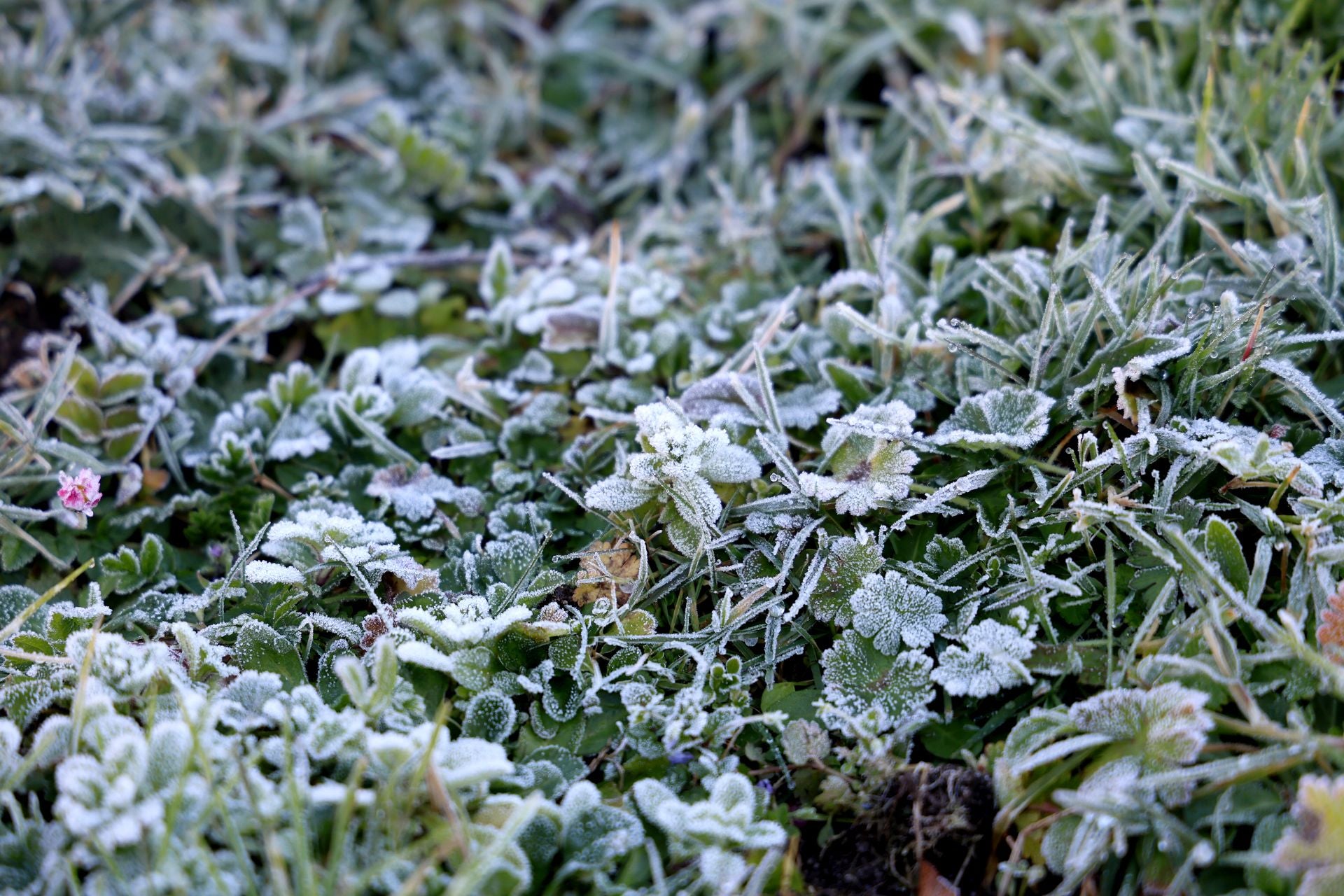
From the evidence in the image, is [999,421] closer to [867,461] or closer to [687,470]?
[867,461]

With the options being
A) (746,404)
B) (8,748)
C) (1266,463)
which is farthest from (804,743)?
(8,748)

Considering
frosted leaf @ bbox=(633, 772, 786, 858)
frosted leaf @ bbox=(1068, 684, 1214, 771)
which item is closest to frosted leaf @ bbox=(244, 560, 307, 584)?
frosted leaf @ bbox=(633, 772, 786, 858)

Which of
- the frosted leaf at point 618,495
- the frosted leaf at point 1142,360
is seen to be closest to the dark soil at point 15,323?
the frosted leaf at point 618,495

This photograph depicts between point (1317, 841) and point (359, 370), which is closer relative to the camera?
point (1317, 841)

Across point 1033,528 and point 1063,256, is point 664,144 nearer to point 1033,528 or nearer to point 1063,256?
point 1063,256

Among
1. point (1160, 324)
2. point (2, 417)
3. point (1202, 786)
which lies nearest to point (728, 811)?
point (1202, 786)

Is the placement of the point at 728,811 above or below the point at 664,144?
below

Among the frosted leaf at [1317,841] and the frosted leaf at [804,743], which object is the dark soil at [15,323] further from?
the frosted leaf at [1317,841]
